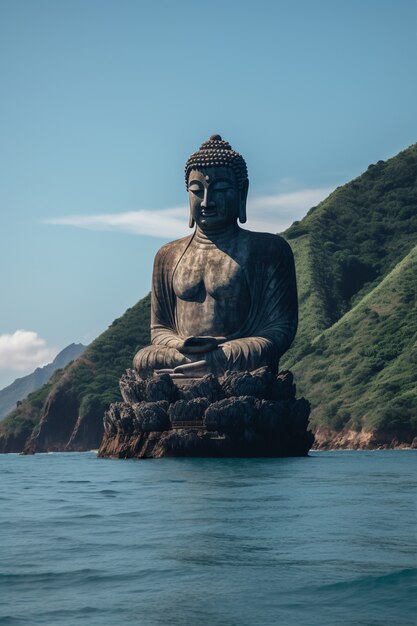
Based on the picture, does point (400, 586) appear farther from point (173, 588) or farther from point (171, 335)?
point (171, 335)

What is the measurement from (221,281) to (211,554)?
22.9 meters

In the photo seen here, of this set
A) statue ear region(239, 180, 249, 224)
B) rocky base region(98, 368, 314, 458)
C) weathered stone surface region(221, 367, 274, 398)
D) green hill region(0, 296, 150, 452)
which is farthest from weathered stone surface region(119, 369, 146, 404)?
green hill region(0, 296, 150, 452)

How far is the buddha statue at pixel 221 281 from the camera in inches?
1430

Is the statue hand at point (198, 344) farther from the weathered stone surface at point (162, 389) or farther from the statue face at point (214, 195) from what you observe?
the statue face at point (214, 195)

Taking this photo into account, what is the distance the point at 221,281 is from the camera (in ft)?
120

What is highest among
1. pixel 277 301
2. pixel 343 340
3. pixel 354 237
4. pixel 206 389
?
pixel 354 237

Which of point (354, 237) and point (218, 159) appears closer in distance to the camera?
point (218, 159)

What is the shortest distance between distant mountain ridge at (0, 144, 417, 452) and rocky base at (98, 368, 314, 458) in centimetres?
2438

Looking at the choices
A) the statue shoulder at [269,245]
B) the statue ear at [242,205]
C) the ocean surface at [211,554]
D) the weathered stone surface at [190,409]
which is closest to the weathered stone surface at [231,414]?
the weathered stone surface at [190,409]

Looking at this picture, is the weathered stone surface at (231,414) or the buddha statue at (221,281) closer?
the weathered stone surface at (231,414)

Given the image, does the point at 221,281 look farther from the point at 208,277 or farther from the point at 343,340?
the point at 343,340

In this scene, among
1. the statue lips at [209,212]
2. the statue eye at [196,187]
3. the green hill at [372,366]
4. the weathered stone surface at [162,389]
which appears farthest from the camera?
the green hill at [372,366]

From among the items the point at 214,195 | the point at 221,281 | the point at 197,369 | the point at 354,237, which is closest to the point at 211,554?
the point at 197,369

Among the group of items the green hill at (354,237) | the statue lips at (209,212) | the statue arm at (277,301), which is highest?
the green hill at (354,237)
